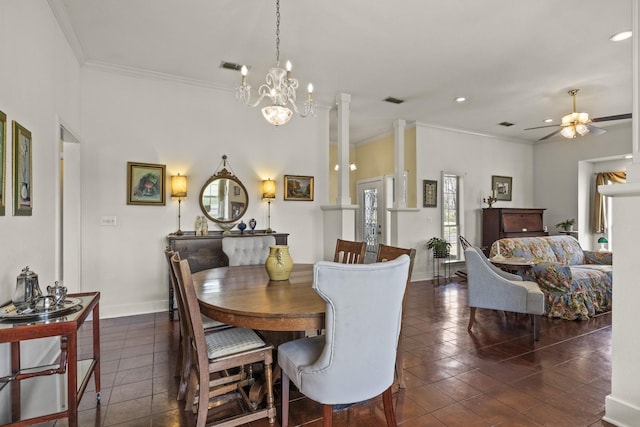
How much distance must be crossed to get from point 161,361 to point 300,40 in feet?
10.6

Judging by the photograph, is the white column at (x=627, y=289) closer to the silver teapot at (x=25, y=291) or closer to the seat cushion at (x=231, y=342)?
the seat cushion at (x=231, y=342)

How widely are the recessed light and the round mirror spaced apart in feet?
14.4

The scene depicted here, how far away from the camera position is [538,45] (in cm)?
346

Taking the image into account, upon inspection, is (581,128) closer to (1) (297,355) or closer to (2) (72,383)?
(1) (297,355)

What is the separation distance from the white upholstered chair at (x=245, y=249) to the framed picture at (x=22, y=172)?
5.09ft

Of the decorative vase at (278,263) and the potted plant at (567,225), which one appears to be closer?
the decorative vase at (278,263)

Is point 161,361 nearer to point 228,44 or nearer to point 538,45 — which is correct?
point 228,44

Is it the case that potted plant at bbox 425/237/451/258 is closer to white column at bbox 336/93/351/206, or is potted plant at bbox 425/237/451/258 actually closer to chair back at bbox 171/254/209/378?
white column at bbox 336/93/351/206

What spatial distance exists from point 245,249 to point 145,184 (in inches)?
64.2

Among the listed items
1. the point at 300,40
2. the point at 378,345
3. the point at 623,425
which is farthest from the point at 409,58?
the point at 623,425

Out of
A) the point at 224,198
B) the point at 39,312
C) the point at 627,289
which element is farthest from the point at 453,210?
the point at 39,312

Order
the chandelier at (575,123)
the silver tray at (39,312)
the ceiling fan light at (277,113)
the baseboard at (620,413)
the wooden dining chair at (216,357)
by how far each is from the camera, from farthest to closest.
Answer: the chandelier at (575,123) < the ceiling fan light at (277,113) < the baseboard at (620,413) < the wooden dining chair at (216,357) < the silver tray at (39,312)

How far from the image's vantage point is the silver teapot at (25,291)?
69.1 inches

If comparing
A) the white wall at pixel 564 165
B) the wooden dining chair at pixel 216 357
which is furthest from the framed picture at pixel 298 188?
the white wall at pixel 564 165
